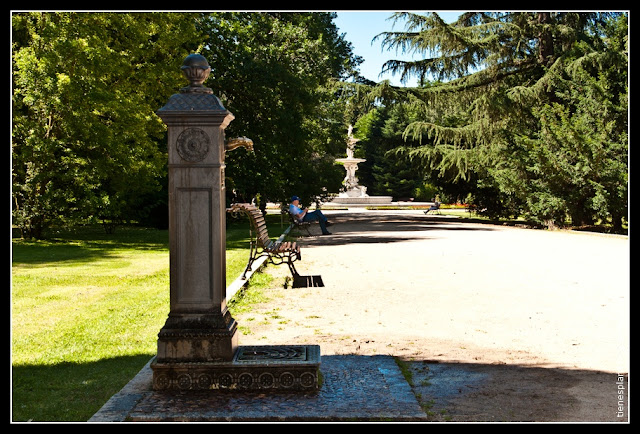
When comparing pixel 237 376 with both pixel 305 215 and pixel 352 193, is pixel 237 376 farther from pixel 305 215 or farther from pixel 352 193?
pixel 352 193

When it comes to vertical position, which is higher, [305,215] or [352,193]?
[352,193]

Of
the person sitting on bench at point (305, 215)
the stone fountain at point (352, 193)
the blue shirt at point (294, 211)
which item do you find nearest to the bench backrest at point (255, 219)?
the blue shirt at point (294, 211)

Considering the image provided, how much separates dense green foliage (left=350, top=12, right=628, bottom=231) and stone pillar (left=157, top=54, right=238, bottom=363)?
2099cm

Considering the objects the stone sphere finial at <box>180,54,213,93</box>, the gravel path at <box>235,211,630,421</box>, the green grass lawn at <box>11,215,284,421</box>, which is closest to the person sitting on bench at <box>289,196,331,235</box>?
the green grass lawn at <box>11,215,284,421</box>

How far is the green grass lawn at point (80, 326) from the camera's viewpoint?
5.04 metres

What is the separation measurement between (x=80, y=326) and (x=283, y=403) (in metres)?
3.53

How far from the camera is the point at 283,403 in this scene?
480cm

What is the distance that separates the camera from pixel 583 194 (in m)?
25.6

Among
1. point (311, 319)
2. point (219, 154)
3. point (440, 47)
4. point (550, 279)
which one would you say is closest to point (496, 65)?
point (440, 47)

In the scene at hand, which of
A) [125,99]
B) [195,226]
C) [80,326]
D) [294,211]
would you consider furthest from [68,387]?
[125,99]

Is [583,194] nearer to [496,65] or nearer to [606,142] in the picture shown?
[606,142]

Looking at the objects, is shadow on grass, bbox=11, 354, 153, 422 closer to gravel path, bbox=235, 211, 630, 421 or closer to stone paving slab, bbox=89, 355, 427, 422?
stone paving slab, bbox=89, 355, 427, 422

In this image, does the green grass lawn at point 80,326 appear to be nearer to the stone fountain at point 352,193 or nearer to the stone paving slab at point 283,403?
the stone paving slab at point 283,403
